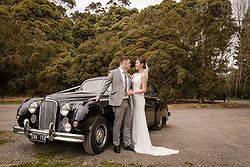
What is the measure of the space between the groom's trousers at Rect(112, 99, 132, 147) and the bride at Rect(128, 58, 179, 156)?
18 cm

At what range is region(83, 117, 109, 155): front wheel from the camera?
502 cm

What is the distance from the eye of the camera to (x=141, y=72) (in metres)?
5.92

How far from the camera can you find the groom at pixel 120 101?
5387 millimetres

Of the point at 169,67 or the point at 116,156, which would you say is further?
the point at 169,67

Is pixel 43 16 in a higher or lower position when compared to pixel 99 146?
higher

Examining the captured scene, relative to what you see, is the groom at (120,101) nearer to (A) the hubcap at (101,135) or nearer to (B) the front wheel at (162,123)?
(A) the hubcap at (101,135)

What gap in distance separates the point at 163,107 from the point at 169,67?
1105 centimetres

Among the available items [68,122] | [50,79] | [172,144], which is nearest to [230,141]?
[172,144]

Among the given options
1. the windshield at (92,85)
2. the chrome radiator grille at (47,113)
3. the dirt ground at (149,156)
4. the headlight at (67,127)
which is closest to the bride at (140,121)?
the dirt ground at (149,156)

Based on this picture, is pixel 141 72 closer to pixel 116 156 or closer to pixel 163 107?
pixel 116 156

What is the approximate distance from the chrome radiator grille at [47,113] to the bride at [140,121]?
1.63 meters

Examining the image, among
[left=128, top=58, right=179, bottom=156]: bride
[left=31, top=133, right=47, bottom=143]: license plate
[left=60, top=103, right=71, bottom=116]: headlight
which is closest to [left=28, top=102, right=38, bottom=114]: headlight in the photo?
[left=31, top=133, right=47, bottom=143]: license plate

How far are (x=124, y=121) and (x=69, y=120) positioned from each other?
1286mm

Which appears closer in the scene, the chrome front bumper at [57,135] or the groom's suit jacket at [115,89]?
the chrome front bumper at [57,135]
